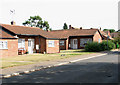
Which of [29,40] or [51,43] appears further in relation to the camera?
[51,43]

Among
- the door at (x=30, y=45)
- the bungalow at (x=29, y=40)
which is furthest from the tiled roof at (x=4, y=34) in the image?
the door at (x=30, y=45)

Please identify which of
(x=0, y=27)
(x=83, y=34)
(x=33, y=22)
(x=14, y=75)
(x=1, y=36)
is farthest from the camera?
(x=33, y=22)

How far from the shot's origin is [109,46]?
119 feet

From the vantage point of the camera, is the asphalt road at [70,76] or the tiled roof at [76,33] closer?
the asphalt road at [70,76]

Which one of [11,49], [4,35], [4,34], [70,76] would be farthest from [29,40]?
[70,76]

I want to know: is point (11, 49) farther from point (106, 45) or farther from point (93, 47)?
point (106, 45)

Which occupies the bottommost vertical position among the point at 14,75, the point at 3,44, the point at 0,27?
the point at 14,75

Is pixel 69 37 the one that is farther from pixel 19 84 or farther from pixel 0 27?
pixel 19 84

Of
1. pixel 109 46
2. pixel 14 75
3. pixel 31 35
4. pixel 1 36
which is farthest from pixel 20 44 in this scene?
pixel 109 46

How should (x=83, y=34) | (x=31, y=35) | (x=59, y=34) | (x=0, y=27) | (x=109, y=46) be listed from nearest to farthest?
1. (x=0, y=27)
2. (x=31, y=35)
3. (x=109, y=46)
4. (x=83, y=34)
5. (x=59, y=34)

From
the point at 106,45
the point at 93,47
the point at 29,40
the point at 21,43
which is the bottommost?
the point at 93,47

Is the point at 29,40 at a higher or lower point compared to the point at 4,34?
lower

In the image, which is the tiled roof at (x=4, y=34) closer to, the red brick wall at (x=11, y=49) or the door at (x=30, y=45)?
the red brick wall at (x=11, y=49)

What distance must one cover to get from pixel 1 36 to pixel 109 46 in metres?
22.5
